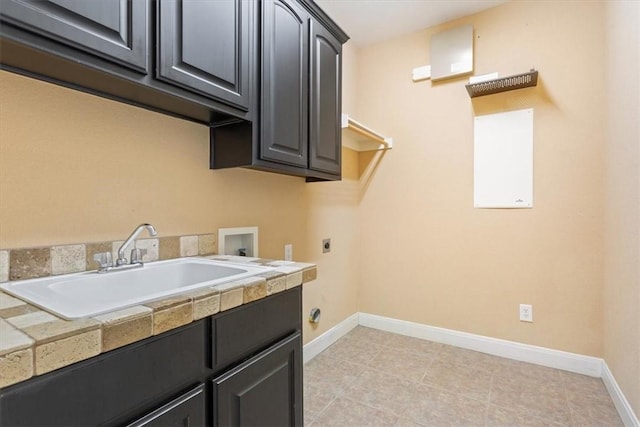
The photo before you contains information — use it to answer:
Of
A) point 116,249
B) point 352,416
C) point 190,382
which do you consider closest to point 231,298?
point 190,382

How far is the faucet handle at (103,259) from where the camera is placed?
40.2 inches

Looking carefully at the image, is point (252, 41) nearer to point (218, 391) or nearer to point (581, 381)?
point (218, 391)

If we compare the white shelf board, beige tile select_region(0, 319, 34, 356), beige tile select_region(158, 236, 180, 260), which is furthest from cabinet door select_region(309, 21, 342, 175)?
beige tile select_region(0, 319, 34, 356)

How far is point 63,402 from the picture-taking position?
0.53m

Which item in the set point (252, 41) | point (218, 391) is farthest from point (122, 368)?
point (252, 41)

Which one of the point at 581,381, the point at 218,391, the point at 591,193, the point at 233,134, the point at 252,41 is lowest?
the point at 581,381

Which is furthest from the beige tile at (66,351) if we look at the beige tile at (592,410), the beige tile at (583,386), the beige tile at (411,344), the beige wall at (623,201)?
the beige tile at (583,386)

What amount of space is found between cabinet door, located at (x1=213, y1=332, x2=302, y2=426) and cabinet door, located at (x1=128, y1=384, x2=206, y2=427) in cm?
4

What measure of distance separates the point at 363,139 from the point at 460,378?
187 cm

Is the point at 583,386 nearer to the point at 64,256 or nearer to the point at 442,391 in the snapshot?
the point at 442,391

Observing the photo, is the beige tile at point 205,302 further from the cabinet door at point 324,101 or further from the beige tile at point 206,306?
the cabinet door at point 324,101

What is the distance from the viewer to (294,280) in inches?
40.8

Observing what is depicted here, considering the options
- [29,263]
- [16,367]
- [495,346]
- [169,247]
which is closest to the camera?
[16,367]

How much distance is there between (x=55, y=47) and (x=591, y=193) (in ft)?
8.90
